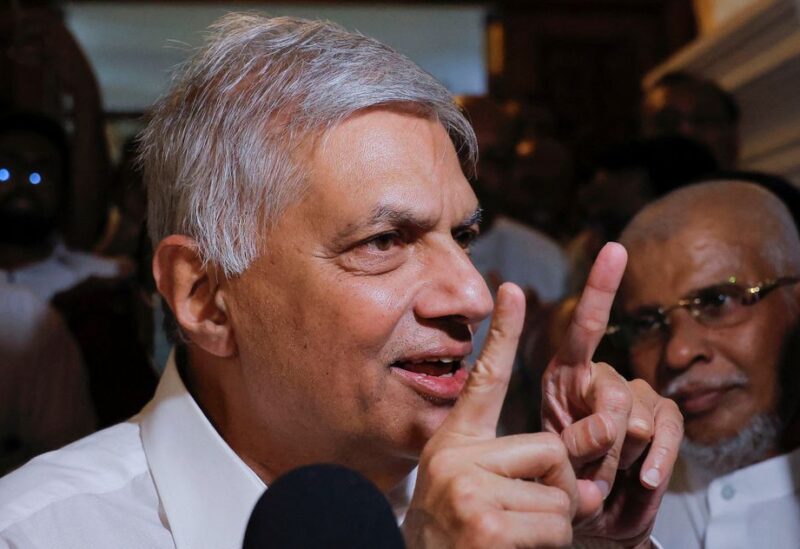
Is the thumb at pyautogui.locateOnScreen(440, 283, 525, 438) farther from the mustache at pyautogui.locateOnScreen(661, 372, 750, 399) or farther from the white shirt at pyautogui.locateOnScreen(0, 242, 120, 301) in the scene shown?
the white shirt at pyautogui.locateOnScreen(0, 242, 120, 301)

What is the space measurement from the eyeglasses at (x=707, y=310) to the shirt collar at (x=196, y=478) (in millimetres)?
602

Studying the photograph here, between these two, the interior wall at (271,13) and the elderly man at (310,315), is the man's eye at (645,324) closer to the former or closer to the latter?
the elderly man at (310,315)

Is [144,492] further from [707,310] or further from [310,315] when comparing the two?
[707,310]

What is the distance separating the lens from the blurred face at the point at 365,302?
4.12 feet

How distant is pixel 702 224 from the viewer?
168cm

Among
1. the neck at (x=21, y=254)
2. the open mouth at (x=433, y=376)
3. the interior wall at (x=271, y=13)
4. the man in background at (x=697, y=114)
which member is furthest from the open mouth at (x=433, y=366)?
the interior wall at (x=271, y=13)

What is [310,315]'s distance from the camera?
4.26 feet

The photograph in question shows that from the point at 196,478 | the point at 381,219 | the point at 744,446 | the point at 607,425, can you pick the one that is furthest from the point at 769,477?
the point at 196,478

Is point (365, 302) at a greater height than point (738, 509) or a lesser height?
greater

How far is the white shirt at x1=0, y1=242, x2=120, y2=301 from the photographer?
74.2 inches

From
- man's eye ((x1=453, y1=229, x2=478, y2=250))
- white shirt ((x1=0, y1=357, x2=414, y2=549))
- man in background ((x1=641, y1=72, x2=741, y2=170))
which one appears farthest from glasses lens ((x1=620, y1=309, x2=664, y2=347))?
man in background ((x1=641, y1=72, x2=741, y2=170))

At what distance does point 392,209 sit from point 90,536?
0.57 metres

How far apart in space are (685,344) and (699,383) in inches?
2.5

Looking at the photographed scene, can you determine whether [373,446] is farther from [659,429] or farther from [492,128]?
[492,128]
